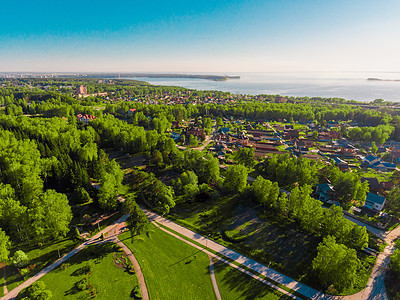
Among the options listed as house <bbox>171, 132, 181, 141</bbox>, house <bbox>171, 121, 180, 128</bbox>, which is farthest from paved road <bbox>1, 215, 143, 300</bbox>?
house <bbox>171, 121, 180, 128</bbox>

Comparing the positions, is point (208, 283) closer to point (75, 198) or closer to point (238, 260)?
point (238, 260)

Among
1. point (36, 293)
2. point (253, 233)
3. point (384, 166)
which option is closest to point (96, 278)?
point (36, 293)

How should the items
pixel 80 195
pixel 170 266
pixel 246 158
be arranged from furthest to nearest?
pixel 246 158, pixel 80 195, pixel 170 266

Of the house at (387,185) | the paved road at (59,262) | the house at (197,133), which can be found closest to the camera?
the paved road at (59,262)

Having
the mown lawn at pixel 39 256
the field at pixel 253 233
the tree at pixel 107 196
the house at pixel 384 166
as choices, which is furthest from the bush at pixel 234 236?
the house at pixel 384 166

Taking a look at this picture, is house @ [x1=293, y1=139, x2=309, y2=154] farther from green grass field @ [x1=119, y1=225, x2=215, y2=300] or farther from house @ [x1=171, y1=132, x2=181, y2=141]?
green grass field @ [x1=119, y1=225, x2=215, y2=300]

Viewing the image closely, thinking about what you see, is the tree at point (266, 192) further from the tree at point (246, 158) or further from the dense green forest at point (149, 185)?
the tree at point (246, 158)

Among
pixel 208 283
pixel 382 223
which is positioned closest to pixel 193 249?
pixel 208 283

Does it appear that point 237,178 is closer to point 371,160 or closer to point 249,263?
point 249,263
